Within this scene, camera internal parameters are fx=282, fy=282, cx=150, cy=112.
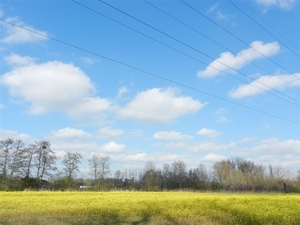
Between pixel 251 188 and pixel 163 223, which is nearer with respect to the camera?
pixel 163 223

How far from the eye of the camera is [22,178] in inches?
2162

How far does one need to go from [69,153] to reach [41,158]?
26.9 feet

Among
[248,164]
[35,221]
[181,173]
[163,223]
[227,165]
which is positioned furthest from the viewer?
[248,164]

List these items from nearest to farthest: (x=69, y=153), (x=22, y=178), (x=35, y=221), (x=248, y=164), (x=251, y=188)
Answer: (x=35, y=221)
(x=22, y=178)
(x=69, y=153)
(x=251, y=188)
(x=248, y=164)

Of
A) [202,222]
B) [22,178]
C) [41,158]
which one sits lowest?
[202,222]

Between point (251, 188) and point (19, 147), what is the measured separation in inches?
2557

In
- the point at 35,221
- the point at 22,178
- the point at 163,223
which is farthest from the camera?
the point at 22,178

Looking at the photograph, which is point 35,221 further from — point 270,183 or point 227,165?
point 227,165

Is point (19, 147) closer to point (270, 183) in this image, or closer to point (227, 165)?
point (270, 183)

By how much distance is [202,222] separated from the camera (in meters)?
15.9

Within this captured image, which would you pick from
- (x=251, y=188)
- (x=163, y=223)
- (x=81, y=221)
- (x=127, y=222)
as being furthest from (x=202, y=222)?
(x=251, y=188)

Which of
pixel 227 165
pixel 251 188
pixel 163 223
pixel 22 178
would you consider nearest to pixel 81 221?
pixel 163 223

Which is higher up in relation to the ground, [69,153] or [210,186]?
[69,153]

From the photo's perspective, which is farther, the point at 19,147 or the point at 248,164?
the point at 248,164
